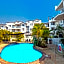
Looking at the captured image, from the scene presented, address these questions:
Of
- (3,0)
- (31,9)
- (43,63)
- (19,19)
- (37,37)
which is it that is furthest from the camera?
(19,19)

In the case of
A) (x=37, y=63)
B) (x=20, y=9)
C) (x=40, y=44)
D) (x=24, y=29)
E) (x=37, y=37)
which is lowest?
(x=37, y=63)

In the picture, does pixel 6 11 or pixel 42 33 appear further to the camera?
pixel 6 11

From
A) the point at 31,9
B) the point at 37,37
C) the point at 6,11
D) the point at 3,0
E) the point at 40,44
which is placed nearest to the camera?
the point at 40,44

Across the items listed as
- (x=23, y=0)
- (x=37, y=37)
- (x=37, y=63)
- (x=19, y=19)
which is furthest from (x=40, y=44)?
(x=19, y=19)

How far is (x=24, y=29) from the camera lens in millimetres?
48188

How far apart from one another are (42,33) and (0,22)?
4053cm

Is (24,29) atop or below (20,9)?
below

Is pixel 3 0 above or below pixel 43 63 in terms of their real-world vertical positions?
above

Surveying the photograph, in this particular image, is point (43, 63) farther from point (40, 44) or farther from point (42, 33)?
point (42, 33)

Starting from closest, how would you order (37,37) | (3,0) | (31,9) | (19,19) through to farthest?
(37,37) < (3,0) < (31,9) < (19,19)

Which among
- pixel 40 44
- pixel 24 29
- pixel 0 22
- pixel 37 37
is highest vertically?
pixel 0 22

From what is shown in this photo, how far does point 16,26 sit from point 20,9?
423 inches

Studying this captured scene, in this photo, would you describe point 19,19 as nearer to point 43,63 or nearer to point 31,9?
point 31,9

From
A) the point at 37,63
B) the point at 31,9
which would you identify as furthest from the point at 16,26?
the point at 37,63
